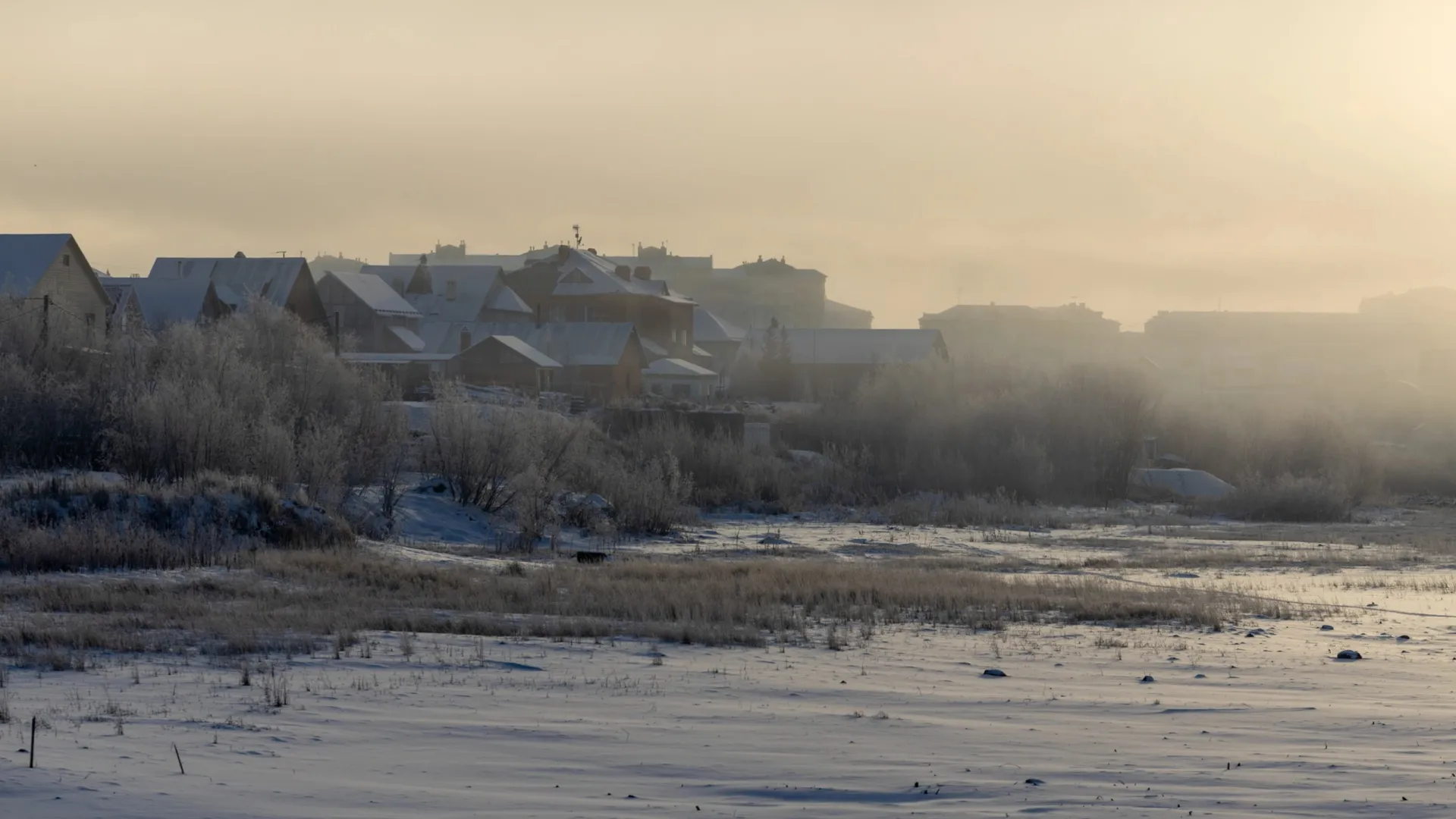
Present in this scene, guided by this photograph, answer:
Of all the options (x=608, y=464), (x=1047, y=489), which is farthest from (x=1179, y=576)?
(x=1047, y=489)

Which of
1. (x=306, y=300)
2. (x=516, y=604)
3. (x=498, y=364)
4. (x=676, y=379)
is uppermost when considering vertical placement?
(x=306, y=300)

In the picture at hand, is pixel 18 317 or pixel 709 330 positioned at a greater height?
pixel 709 330

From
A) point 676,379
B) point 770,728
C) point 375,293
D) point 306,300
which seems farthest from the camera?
point 676,379

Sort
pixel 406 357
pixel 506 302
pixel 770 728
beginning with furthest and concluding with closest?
pixel 506 302 → pixel 406 357 → pixel 770 728

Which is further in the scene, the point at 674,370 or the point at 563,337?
the point at 674,370

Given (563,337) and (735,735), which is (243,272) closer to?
(563,337)

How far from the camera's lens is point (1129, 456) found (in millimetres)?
55031

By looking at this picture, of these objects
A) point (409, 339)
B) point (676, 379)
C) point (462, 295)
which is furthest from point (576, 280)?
point (409, 339)

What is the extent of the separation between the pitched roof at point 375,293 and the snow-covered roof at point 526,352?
29.2 feet

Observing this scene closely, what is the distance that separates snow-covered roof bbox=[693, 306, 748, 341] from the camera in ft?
367

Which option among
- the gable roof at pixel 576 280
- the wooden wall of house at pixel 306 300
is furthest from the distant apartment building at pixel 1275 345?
the wooden wall of house at pixel 306 300

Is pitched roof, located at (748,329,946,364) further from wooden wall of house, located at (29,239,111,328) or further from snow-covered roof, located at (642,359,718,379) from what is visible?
wooden wall of house, located at (29,239,111,328)

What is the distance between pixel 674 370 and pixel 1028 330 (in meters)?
68.7

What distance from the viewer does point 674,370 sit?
284 feet
